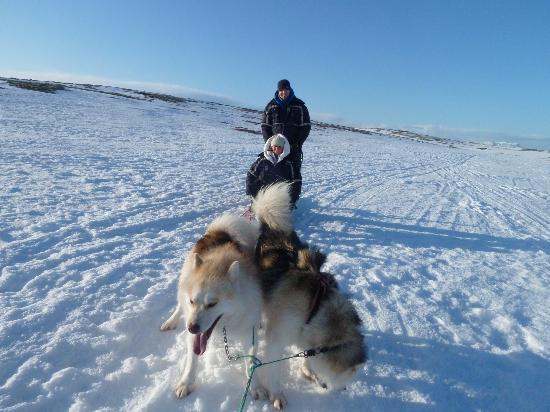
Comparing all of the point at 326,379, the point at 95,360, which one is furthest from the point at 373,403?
the point at 95,360

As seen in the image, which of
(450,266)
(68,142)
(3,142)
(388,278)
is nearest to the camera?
(388,278)

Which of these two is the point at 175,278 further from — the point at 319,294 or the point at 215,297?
the point at 319,294

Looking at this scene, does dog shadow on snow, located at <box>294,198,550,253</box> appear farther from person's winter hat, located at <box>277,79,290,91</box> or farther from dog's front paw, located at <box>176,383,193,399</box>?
dog's front paw, located at <box>176,383,193,399</box>

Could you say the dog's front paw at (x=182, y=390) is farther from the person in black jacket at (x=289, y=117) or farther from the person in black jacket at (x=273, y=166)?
the person in black jacket at (x=289, y=117)

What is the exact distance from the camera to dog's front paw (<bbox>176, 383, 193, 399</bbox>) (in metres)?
2.30

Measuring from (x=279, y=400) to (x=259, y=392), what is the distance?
14 centimetres

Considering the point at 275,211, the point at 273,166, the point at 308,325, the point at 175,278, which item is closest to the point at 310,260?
the point at 308,325

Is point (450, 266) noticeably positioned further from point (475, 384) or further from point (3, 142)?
point (3, 142)

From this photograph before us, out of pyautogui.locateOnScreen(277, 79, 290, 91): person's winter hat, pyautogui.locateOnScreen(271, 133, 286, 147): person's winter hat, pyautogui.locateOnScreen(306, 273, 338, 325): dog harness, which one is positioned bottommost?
pyautogui.locateOnScreen(306, 273, 338, 325): dog harness

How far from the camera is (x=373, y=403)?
2.41 metres

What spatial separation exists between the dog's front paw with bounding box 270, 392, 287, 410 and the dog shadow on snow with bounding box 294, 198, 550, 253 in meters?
3.07

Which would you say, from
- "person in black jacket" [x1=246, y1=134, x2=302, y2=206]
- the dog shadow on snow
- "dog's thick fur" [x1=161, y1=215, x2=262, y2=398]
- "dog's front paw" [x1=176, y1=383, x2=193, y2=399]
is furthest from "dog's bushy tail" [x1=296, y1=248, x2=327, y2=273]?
"person in black jacket" [x1=246, y1=134, x2=302, y2=206]

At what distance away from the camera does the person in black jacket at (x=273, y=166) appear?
216 inches

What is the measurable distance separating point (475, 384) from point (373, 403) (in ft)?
2.67
